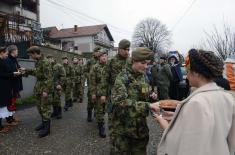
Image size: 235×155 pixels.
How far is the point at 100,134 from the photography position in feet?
23.0

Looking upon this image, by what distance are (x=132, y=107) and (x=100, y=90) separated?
2.92 m

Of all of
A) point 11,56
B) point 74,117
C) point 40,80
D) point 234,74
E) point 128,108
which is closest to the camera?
point 128,108

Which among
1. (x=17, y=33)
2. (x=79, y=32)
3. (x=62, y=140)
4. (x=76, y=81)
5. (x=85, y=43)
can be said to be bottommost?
(x=62, y=140)

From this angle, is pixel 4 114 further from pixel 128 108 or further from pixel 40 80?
pixel 128 108

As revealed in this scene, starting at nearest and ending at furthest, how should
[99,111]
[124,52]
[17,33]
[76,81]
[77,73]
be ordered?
[124,52]
[99,111]
[76,81]
[77,73]
[17,33]

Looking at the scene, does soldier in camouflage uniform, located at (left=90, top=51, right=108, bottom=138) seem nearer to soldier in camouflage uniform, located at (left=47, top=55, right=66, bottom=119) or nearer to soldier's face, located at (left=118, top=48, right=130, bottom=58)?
soldier's face, located at (left=118, top=48, right=130, bottom=58)

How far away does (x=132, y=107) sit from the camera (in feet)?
11.2

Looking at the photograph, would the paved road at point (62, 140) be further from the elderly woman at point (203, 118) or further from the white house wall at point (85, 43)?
the white house wall at point (85, 43)

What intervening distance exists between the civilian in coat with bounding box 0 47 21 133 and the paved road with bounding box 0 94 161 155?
1.71 ft

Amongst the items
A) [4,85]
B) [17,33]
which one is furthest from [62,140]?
[17,33]

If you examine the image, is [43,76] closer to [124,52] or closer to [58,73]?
[124,52]

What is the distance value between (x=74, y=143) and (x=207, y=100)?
4.97 metres

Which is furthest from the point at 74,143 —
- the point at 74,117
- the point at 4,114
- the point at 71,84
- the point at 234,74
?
the point at 71,84

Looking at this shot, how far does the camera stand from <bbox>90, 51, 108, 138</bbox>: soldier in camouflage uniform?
6.17 metres
